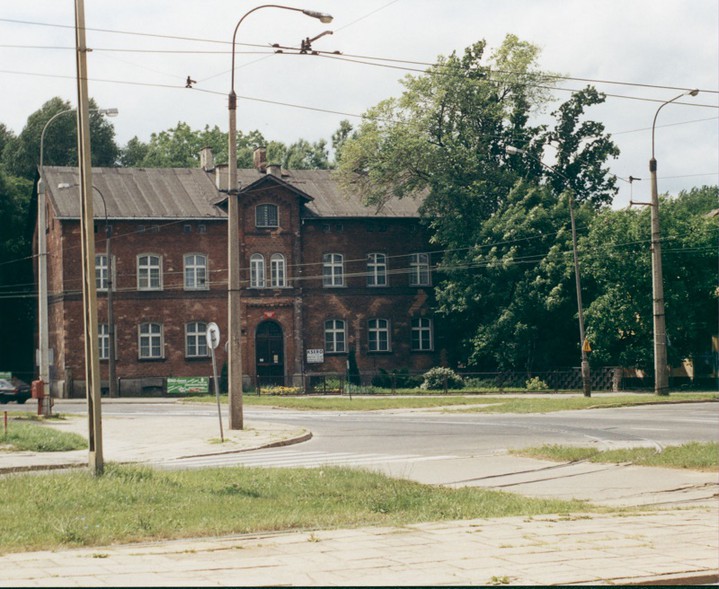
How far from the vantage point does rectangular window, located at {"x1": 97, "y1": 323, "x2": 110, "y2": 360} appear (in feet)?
187

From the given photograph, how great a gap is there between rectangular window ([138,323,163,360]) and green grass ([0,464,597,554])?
42.3m

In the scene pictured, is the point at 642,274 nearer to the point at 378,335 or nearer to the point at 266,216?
the point at 378,335

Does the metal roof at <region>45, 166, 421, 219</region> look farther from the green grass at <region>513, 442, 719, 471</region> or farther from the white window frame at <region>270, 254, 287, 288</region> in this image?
the green grass at <region>513, 442, 719, 471</region>

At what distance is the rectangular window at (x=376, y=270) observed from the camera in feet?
202

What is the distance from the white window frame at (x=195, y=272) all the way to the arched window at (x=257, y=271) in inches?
97.8

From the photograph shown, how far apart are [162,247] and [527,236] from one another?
19326 millimetres

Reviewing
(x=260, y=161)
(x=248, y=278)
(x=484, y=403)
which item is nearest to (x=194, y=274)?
(x=248, y=278)

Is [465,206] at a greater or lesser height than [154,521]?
greater

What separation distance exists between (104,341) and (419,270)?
18.1m

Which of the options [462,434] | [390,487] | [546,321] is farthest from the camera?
[546,321]

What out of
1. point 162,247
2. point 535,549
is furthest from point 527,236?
point 535,549

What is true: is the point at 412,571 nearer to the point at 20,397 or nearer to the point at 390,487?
the point at 390,487

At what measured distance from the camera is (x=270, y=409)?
4066 centimetres

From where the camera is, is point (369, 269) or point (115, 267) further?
point (369, 269)
